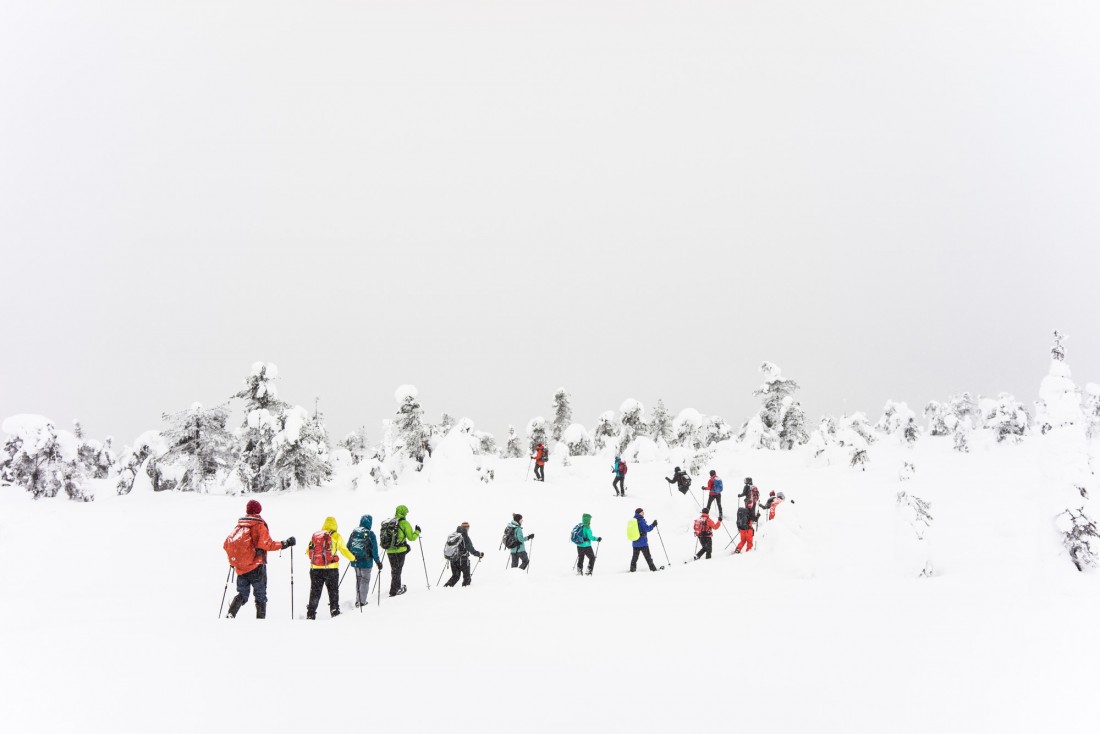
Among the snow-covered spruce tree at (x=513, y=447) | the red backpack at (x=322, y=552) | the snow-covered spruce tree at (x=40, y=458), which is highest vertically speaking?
the snow-covered spruce tree at (x=40, y=458)

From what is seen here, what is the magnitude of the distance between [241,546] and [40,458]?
1358cm

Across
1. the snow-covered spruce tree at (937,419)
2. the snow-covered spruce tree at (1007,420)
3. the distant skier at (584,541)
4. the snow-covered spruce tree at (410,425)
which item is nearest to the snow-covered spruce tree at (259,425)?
the snow-covered spruce tree at (410,425)

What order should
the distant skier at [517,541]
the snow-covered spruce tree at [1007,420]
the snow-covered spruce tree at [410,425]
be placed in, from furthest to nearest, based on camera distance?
the snow-covered spruce tree at [1007,420] → the snow-covered spruce tree at [410,425] → the distant skier at [517,541]

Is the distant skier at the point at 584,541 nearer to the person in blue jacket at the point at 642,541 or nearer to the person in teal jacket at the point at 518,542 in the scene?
the person in blue jacket at the point at 642,541

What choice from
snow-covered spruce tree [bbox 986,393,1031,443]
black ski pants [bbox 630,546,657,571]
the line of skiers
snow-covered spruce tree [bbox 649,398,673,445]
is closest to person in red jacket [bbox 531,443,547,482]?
the line of skiers

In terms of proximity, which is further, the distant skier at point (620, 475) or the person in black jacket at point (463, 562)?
the distant skier at point (620, 475)

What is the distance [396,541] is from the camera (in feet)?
39.1

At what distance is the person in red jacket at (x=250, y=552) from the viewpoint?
30.3 feet

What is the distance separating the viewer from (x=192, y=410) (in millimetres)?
26406

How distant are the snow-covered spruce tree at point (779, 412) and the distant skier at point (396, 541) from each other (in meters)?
32.0

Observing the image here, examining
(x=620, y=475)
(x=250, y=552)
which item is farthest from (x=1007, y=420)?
(x=250, y=552)

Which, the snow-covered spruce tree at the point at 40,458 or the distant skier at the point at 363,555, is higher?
the snow-covered spruce tree at the point at 40,458

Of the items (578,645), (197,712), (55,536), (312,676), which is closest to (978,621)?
(578,645)

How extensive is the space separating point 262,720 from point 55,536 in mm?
14112
